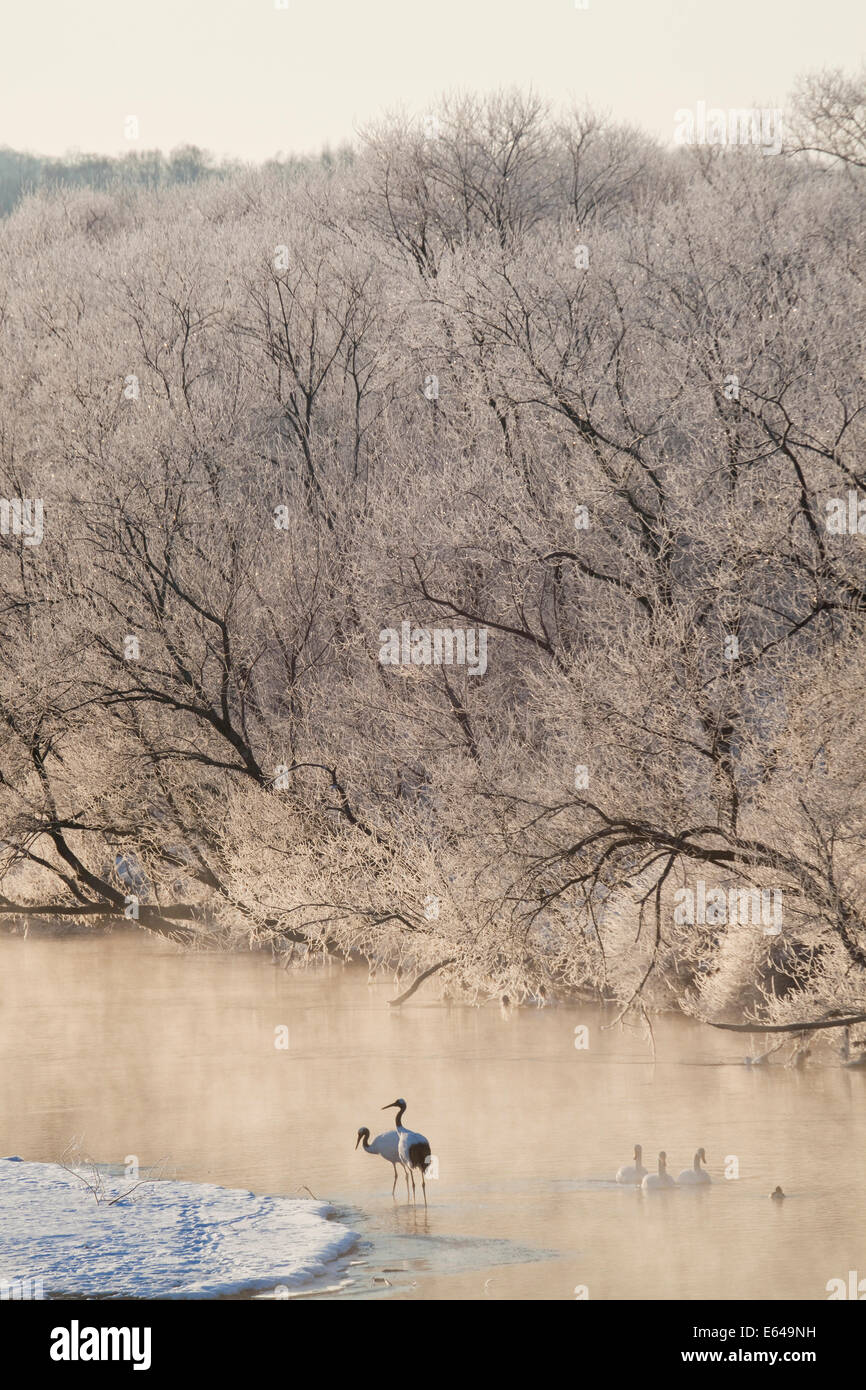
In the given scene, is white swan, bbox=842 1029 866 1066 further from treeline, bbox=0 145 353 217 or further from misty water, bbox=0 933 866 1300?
treeline, bbox=0 145 353 217

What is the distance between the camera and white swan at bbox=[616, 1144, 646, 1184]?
35.1 feet

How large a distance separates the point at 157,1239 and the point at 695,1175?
3.60m

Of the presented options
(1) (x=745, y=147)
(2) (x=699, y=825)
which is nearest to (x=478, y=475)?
(2) (x=699, y=825)

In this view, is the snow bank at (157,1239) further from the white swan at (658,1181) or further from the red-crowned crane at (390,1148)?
the white swan at (658,1181)

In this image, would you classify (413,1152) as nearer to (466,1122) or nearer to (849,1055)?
(466,1122)

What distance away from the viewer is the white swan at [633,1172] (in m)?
10.7

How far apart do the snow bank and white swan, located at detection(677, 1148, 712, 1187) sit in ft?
7.66

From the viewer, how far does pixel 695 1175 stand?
34.7 ft

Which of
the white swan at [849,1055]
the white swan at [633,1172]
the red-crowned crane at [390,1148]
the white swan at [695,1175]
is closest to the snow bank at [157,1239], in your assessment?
the red-crowned crane at [390,1148]

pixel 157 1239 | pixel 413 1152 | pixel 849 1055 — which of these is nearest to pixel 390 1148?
pixel 413 1152

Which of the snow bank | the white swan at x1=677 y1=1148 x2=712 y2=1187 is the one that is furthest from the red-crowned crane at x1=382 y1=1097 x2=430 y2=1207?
the white swan at x1=677 y1=1148 x2=712 y2=1187

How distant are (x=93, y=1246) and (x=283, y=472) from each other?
17.1 m

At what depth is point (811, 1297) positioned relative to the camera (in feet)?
28.2

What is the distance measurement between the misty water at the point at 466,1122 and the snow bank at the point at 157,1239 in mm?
328
